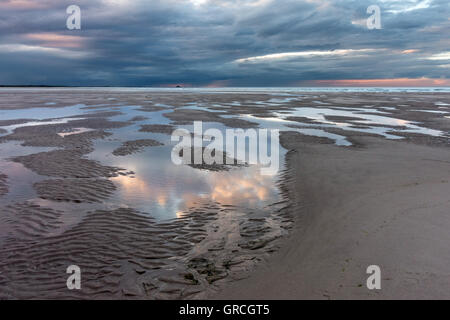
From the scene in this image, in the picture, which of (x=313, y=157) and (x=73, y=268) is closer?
(x=73, y=268)

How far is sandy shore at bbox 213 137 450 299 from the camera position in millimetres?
4500

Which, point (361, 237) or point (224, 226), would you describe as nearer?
point (361, 237)

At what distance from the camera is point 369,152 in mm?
13789

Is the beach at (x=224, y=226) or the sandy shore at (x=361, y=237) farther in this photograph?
the beach at (x=224, y=226)

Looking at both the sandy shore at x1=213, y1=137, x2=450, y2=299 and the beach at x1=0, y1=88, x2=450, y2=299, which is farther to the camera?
the beach at x1=0, y1=88, x2=450, y2=299

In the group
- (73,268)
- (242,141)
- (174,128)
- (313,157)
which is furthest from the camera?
(174,128)

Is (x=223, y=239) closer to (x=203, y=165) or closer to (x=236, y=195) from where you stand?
(x=236, y=195)

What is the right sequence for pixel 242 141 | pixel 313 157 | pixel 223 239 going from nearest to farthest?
pixel 223 239 → pixel 313 157 → pixel 242 141

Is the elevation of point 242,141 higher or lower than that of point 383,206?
higher

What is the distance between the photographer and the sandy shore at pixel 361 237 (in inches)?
177

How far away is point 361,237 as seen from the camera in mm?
6047
